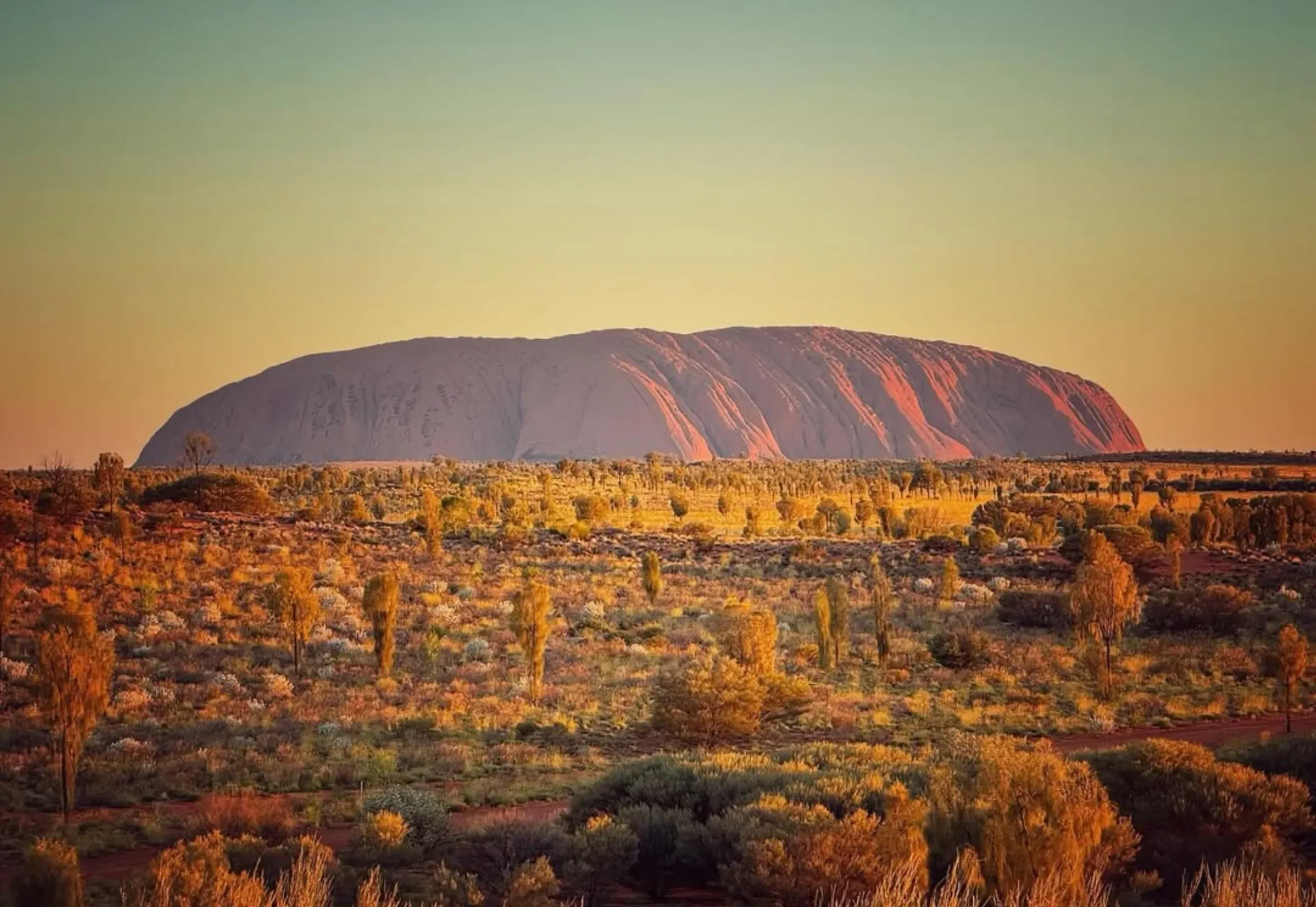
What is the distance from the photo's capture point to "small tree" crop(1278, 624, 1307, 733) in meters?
22.0

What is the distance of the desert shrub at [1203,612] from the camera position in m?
33.3

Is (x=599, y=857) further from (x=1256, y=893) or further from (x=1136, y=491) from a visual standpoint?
(x=1136, y=491)

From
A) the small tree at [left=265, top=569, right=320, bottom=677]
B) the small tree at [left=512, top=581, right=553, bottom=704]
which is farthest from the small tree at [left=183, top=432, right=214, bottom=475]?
the small tree at [left=512, top=581, right=553, bottom=704]

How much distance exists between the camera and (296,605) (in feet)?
84.8

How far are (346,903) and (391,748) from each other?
9279 mm

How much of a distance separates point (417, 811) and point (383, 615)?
13104 millimetres

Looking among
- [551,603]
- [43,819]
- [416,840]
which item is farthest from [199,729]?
[551,603]

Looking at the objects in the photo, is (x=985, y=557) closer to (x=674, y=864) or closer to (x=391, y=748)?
(x=391, y=748)

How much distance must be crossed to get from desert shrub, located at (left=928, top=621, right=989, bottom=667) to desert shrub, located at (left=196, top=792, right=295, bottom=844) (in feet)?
62.1

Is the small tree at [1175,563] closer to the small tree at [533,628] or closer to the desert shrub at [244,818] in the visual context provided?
the small tree at [533,628]

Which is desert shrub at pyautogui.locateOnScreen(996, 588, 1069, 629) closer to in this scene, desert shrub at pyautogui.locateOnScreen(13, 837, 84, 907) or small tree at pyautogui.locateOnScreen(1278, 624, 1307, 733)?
small tree at pyautogui.locateOnScreen(1278, 624, 1307, 733)

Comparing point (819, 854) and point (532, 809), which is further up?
point (819, 854)

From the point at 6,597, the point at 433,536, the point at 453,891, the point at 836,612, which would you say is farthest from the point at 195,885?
the point at 433,536

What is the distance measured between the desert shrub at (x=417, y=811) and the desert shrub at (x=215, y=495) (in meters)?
43.9
